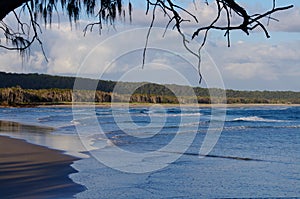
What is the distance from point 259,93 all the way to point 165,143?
97475 mm

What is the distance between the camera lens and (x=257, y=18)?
2.30m

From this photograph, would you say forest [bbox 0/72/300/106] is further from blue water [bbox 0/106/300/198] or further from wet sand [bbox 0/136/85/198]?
wet sand [bbox 0/136/85/198]

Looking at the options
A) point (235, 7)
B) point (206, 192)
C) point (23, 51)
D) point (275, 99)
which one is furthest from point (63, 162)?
point (275, 99)

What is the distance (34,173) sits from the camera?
8484mm

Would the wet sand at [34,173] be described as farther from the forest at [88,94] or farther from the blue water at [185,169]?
the forest at [88,94]

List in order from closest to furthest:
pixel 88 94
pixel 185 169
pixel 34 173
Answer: pixel 34 173, pixel 185 169, pixel 88 94

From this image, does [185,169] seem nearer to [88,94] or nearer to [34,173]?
[34,173]

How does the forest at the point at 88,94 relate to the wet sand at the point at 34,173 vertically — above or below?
above

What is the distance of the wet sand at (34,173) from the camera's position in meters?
6.78

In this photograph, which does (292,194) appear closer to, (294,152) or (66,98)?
(294,152)

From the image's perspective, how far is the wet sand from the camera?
6777 millimetres

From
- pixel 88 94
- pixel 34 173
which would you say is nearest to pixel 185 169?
pixel 34 173

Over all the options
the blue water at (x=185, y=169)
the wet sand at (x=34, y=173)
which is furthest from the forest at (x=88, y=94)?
the wet sand at (x=34, y=173)

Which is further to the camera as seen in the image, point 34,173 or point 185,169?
point 185,169
